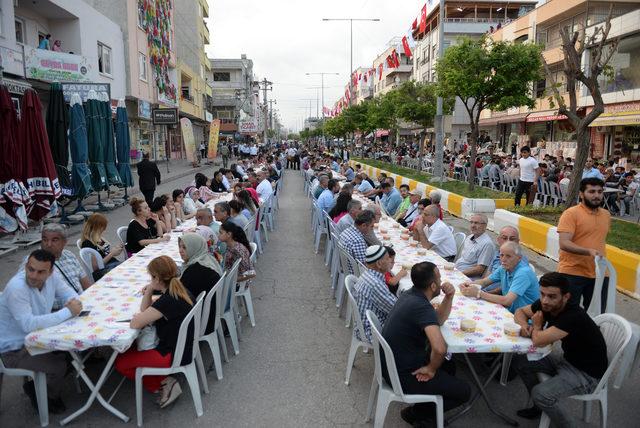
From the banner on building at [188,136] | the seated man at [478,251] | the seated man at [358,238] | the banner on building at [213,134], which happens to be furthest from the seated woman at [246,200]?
the banner on building at [213,134]

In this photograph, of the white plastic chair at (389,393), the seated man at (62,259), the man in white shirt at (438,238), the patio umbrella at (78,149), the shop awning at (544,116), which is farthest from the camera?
the shop awning at (544,116)

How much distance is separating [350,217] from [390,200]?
347 cm

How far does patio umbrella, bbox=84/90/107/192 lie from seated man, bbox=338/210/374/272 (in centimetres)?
906

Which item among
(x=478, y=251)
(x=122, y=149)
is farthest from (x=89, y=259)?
(x=122, y=149)

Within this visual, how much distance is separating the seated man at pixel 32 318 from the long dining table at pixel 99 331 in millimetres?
107

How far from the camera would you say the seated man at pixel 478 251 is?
5691 millimetres

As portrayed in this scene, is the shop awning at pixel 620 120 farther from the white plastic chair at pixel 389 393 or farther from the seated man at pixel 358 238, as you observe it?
the white plastic chair at pixel 389 393

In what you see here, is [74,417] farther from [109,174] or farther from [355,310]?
[109,174]

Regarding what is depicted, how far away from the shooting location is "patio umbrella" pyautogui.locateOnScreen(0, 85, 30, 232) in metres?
8.93

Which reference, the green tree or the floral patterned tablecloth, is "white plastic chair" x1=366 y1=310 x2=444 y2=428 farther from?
the green tree

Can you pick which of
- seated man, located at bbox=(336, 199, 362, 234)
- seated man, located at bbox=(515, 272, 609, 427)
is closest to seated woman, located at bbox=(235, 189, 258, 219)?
seated man, located at bbox=(336, 199, 362, 234)

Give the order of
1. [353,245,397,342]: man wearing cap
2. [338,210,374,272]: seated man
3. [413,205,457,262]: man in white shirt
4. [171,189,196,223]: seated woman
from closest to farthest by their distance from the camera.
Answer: [353,245,397,342]: man wearing cap
[338,210,374,272]: seated man
[413,205,457,262]: man in white shirt
[171,189,196,223]: seated woman

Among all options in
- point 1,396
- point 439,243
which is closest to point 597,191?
point 439,243

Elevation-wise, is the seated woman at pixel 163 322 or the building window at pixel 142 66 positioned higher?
the building window at pixel 142 66
